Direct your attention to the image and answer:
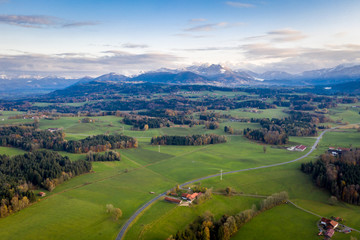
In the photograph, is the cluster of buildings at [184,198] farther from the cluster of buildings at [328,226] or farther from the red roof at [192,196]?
the cluster of buildings at [328,226]

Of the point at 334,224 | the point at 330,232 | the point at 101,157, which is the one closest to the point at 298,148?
the point at 334,224

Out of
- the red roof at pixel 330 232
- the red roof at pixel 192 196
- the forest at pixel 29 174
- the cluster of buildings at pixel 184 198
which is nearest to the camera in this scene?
the red roof at pixel 330 232

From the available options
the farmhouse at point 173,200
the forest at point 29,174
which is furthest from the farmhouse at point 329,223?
the forest at point 29,174

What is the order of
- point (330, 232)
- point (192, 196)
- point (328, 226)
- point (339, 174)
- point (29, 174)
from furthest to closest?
point (29, 174) < point (339, 174) < point (192, 196) < point (328, 226) < point (330, 232)

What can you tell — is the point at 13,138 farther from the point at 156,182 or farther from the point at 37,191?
the point at 156,182

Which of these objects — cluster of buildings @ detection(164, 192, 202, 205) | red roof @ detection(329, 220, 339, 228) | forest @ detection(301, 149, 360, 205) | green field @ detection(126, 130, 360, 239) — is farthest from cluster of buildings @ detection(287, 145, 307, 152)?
cluster of buildings @ detection(164, 192, 202, 205)

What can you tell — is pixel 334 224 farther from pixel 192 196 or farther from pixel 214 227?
pixel 192 196

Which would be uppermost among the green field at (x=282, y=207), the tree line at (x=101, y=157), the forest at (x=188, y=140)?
the forest at (x=188, y=140)
